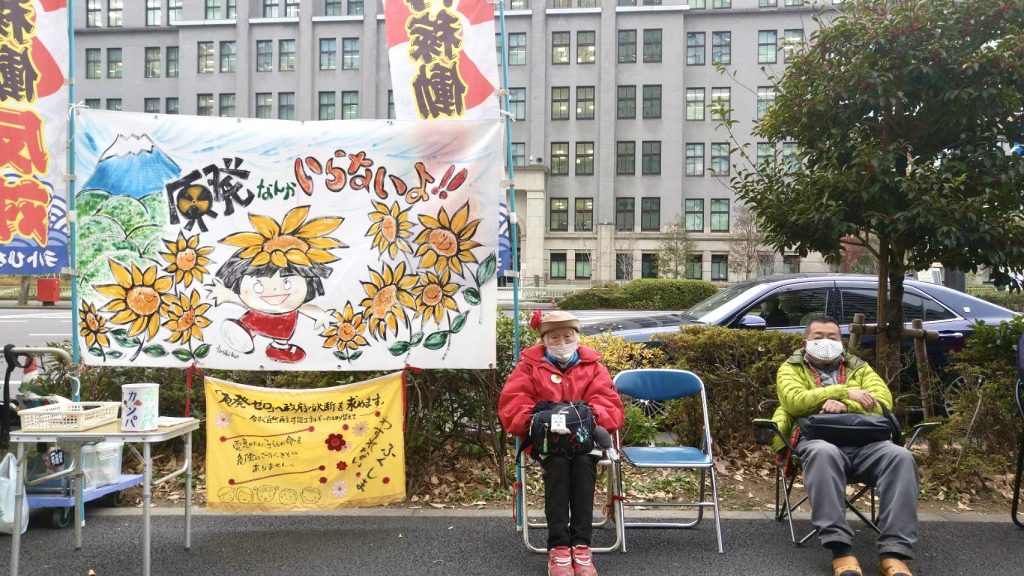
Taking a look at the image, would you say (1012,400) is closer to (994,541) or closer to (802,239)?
(994,541)

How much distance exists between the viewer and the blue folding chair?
13.8 feet

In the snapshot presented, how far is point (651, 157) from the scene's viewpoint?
43.8 metres

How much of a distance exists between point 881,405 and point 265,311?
3777 mm

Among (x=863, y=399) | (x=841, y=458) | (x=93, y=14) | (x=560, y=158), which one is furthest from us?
(x=93, y=14)

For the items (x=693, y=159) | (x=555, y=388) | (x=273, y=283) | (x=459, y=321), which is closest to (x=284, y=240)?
(x=273, y=283)

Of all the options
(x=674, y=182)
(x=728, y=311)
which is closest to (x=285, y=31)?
(x=674, y=182)

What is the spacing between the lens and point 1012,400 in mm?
5125

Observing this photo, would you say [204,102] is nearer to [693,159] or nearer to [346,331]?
[693,159]

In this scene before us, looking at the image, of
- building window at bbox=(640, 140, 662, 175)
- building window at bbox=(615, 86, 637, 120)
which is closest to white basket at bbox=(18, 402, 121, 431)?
building window at bbox=(640, 140, 662, 175)

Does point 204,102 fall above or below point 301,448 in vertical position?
above

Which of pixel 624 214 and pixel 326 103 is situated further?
pixel 326 103

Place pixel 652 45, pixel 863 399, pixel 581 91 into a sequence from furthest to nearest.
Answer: pixel 581 91 < pixel 652 45 < pixel 863 399

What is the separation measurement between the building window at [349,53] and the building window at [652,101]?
17.4 metres

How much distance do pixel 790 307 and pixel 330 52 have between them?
4238 centimetres
